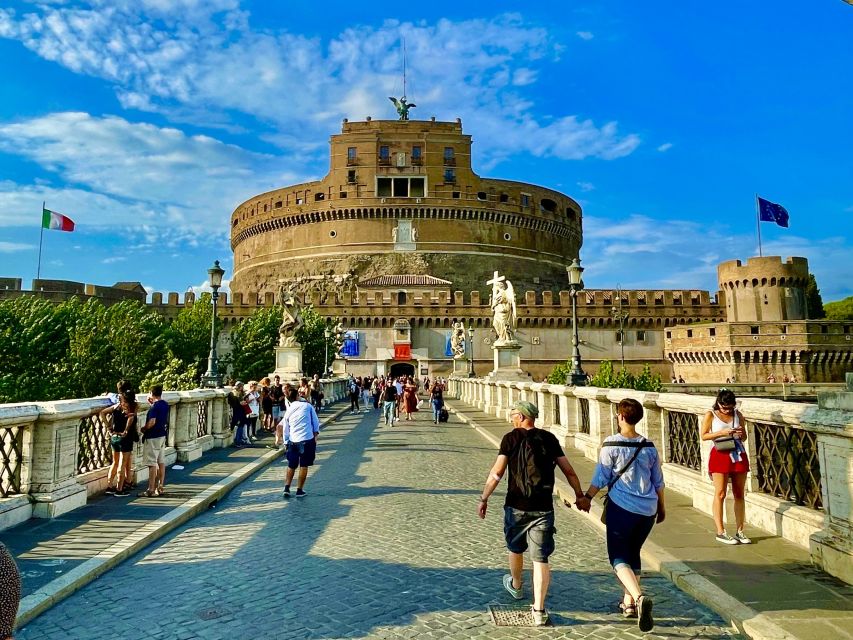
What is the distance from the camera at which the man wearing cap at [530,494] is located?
4324 millimetres

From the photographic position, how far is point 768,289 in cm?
5591

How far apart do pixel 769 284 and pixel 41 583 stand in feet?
200

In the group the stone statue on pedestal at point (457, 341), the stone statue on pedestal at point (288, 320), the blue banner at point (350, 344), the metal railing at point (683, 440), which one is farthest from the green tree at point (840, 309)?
the metal railing at point (683, 440)

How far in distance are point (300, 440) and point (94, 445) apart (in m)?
2.67

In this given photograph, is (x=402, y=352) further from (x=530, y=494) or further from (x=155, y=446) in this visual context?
(x=530, y=494)

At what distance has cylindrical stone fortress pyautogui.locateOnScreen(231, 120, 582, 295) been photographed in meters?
70.5

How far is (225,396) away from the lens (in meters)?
14.4

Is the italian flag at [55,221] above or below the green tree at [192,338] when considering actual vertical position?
above

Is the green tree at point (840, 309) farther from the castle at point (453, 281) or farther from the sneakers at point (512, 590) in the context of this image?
the sneakers at point (512, 590)

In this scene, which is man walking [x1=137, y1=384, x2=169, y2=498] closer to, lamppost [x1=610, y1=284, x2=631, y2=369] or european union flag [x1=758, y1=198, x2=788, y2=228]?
european union flag [x1=758, y1=198, x2=788, y2=228]

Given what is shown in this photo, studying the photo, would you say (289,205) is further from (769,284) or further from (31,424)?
(31,424)

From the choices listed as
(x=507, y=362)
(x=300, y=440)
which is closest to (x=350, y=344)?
(x=507, y=362)

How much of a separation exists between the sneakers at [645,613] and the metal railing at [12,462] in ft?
20.0

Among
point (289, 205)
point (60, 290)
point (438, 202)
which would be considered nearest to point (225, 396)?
point (60, 290)
